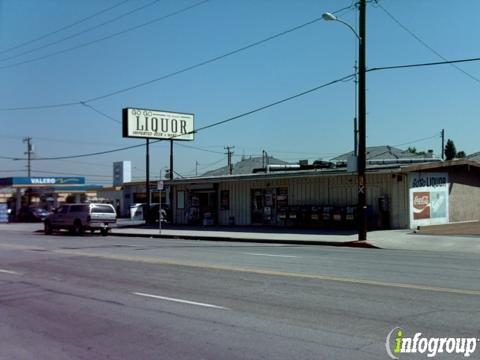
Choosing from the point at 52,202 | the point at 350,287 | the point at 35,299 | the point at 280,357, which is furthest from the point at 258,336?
the point at 52,202

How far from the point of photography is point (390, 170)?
27.0m

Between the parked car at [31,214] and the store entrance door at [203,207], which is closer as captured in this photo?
the store entrance door at [203,207]

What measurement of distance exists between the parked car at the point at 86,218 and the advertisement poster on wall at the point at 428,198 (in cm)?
1665

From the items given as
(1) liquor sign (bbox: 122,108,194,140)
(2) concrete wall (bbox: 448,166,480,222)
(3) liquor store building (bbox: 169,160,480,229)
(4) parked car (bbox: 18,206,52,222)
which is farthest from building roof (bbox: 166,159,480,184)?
(4) parked car (bbox: 18,206,52,222)

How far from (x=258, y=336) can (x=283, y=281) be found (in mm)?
4485

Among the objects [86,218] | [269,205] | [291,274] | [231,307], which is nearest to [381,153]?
[269,205]

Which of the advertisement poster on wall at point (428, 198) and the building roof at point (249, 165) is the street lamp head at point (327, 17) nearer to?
the advertisement poster on wall at point (428, 198)

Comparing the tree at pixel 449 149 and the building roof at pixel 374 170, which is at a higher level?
the tree at pixel 449 149

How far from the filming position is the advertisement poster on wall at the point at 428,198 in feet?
93.5

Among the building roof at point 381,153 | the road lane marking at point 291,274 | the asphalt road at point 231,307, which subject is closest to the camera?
the asphalt road at point 231,307

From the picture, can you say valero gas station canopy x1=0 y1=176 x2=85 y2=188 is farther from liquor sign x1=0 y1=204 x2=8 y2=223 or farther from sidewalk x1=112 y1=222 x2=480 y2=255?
sidewalk x1=112 y1=222 x2=480 y2=255

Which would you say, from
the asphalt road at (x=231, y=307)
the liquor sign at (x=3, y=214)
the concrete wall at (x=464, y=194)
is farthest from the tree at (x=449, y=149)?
the asphalt road at (x=231, y=307)

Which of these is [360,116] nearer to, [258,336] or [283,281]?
[283,281]

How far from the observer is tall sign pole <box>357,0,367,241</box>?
912 inches
